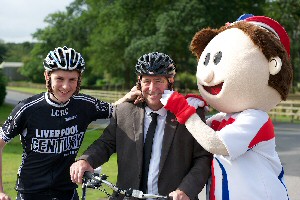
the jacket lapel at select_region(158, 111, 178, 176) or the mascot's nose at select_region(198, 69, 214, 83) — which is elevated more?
the mascot's nose at select_region(198, 69, 214, 83)

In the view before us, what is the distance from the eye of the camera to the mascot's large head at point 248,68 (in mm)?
3928

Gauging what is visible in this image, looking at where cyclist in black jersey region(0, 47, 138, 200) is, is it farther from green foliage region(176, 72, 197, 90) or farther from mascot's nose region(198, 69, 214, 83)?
green foliage region(176, 72, 197, 90)

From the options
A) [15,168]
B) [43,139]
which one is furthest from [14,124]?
[15,168]

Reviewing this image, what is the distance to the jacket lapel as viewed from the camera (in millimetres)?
3592

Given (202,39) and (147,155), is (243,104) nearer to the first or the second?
(202,39)

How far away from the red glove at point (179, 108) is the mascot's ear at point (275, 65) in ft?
2.45

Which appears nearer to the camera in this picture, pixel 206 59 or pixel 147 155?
pixel 147 155

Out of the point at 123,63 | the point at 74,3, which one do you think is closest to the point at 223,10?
the point at 123,63

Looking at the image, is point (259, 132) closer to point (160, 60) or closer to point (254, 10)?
point (160, 60)

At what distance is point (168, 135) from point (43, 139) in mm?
1032

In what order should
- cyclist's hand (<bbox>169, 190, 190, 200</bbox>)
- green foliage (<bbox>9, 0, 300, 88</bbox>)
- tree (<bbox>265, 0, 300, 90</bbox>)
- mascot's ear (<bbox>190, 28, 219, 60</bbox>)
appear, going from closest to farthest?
cyclist's hand (<bbox>169, 190, 190, 200</bbox>)
mascot's ear (<bbox>190, 28, 219, 60</bbox>)
green foliage (<bbox>9, 0, 300, 88</bbox>)
tree (<bbox>265, 0, 300, 90</bbox>)

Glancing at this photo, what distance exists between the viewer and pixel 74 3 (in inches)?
2389

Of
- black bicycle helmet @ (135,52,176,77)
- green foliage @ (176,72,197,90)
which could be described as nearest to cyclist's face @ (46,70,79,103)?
black bicycle helmet @ (135,52,176,77)

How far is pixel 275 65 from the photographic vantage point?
12.7 ft
